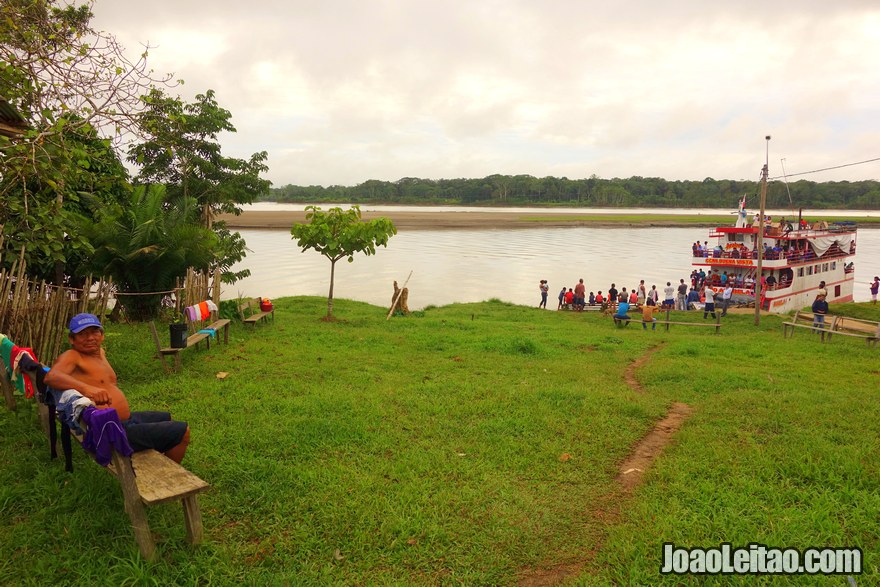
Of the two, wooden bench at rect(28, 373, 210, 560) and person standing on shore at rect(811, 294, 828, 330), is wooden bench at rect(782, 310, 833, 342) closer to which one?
person standing on shore at rect(811, 294, 828, 330)

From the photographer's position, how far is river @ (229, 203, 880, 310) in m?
28.8

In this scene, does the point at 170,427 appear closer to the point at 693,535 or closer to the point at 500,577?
the point at 500,577

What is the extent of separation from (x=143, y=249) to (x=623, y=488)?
10.2 meters

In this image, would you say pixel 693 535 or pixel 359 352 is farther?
pixel 359 352

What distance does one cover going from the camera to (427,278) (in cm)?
3328

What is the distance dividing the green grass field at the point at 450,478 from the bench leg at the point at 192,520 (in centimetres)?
9

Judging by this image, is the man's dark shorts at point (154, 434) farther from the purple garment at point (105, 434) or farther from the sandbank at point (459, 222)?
the sandbank at point (459, 222)

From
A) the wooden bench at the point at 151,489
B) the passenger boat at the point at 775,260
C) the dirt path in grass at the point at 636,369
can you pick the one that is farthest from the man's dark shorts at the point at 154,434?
the passenger boat at the point at 775,260

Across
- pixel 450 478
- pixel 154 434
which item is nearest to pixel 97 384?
pixel 154 434

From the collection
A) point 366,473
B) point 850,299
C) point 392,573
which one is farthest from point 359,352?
point 850,299

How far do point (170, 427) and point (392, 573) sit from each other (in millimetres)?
2161

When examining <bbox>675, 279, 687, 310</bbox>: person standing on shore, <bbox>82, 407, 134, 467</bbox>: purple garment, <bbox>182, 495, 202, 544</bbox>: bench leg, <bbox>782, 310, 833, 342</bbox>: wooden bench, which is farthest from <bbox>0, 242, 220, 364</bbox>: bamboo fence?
Result: <bbox>675, 279, 687, 310</bbox>: person standing on shore

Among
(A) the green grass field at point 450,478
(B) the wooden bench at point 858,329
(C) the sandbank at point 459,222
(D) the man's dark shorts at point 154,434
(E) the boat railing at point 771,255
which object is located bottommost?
(B) the wooden bench at point 858,329

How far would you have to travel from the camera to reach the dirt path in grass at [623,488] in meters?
3.75
